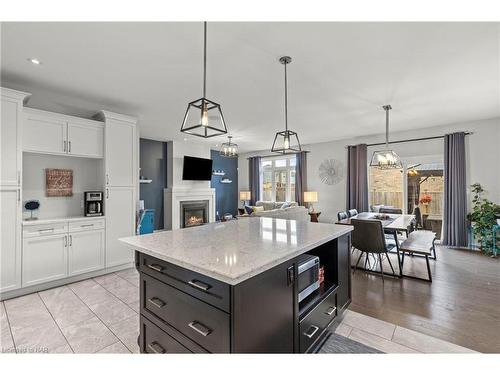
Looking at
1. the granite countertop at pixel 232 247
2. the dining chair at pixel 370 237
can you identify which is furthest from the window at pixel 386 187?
the granite countertop at pixel 232 247

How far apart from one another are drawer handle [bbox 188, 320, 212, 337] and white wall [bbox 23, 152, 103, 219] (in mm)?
3169

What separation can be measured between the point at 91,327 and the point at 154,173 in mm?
4895

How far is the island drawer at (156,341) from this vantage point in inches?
55.3

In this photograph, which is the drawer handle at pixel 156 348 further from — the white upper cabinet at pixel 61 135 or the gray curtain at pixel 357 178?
the gray curtain at pixel 357 178

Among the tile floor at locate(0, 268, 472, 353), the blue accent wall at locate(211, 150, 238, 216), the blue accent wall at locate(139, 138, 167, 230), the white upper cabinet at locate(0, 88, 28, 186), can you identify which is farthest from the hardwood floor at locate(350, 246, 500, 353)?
the blue accent wall at locate(211, 150, 238, 216)

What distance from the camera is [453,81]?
2.92 metres

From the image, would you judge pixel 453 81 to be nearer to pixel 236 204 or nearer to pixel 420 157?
pixel 420 157

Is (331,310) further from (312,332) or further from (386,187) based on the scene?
(386,187)

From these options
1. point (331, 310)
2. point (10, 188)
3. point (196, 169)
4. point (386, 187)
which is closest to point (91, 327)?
point (10, 188)

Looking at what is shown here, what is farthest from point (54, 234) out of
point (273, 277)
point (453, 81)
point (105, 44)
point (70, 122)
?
point (453, 81)

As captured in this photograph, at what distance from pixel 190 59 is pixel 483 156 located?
5727 millimetres

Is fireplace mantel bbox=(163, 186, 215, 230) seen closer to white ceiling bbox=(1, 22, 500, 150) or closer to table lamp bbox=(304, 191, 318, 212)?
white ceiling bbox=(1, 22, 500, 150)

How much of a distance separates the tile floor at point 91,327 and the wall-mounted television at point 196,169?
423 cm

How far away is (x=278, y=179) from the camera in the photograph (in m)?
8.10
